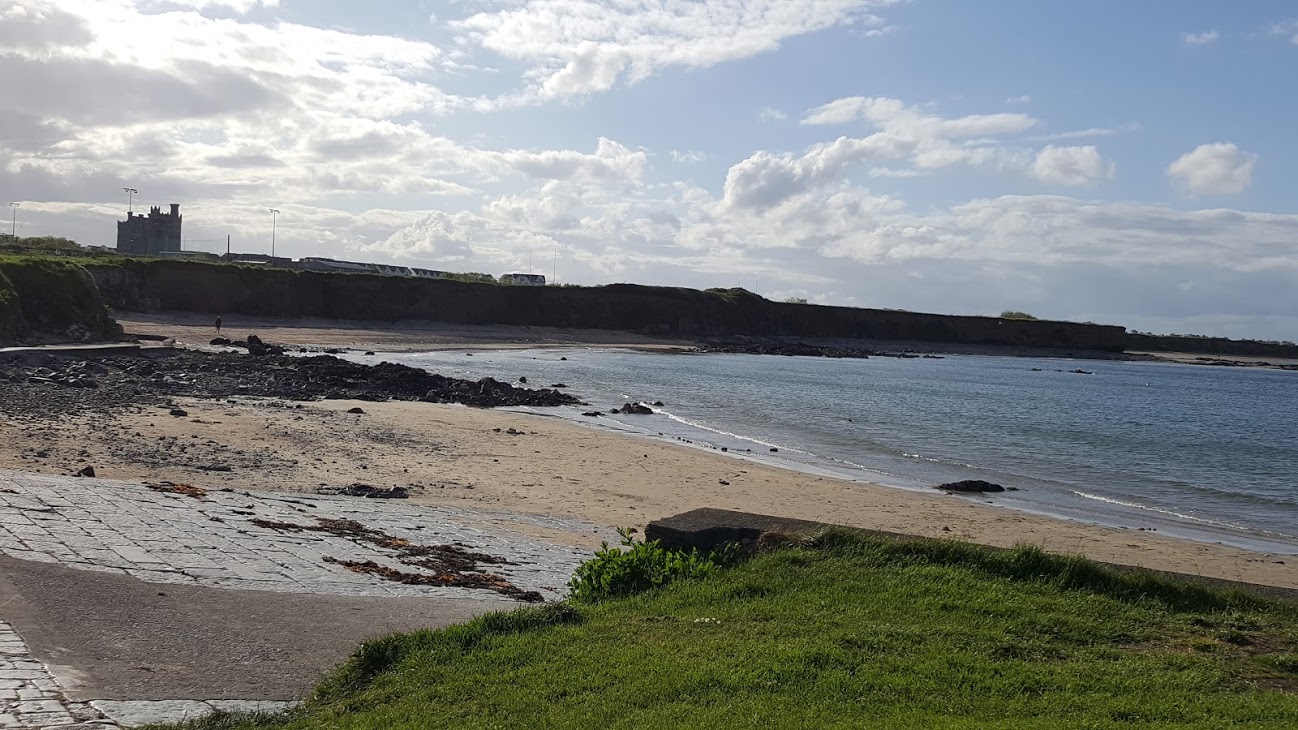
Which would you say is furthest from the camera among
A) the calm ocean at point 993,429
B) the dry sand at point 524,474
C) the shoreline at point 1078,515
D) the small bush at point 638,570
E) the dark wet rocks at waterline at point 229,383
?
the dark wet rocks at waterline at point 229,383

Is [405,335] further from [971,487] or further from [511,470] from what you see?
[971,487]

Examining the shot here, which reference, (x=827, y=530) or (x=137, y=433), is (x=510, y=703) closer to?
(x=827, y=530)

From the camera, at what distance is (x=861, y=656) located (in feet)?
19.6

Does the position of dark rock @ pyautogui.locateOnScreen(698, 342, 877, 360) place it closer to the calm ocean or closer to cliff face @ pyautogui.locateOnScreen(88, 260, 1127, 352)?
cliff face @ pyautogui.locateOnScreen(88, 260, 1127, 352)

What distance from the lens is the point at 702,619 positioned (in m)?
7.01

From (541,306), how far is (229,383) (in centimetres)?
6310

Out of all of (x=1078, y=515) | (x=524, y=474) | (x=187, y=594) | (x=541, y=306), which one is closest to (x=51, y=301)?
(x=524, y=474)

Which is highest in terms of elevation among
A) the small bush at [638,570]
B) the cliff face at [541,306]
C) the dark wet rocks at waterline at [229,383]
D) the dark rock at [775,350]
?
the cliff face at [541,306]

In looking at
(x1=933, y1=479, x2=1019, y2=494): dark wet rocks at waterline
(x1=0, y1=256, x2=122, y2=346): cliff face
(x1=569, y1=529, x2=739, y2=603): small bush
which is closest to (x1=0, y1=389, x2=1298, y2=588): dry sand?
(x1=933, y1=479, x2=1019, y2=494): dark wet rocks at waterline

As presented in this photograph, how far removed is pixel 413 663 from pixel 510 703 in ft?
3.46

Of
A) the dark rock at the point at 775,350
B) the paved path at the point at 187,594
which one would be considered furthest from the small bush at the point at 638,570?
the dark rock at the point at 775,350

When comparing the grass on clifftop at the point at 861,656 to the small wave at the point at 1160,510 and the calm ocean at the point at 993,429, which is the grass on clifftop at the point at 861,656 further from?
the small wave at the point at 1160,510

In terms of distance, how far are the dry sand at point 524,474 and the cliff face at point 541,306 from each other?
44747 mm

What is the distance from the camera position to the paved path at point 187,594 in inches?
243
